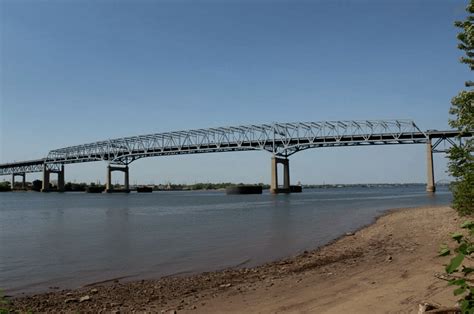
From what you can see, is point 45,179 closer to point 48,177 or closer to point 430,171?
point 48,177

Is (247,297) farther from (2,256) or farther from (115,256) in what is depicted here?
(2,256)

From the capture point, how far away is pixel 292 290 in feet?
31.4

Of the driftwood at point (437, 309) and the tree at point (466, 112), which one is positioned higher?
the tree at point (466, 112)

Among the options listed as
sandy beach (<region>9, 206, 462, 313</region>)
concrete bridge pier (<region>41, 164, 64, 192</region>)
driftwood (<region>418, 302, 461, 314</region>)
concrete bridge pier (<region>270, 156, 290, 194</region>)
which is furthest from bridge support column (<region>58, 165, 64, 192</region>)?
driftwood (<region>418, 302, 461, 314</region>)

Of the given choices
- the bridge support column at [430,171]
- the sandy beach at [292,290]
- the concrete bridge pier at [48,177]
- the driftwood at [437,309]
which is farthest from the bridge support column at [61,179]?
the driftwood at [437,309]

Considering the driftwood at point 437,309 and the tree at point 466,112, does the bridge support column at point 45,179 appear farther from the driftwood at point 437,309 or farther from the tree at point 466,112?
the driftwood at point 437,309

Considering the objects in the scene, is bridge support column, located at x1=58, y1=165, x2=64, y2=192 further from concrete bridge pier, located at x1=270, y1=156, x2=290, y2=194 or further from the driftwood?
the driftwood

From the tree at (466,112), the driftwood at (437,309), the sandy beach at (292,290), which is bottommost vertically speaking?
the sandy beach at (292,290)

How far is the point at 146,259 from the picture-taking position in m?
16.4

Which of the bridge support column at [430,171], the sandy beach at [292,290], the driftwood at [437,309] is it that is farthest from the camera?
the bridge support column at [430,171]

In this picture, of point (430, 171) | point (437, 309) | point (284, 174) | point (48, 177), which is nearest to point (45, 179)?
point (48, 177)

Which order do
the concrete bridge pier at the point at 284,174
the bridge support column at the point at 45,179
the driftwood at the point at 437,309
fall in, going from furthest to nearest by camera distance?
the bridge support column at the point at 45,179
the concrete bridge pier at the point at 284,174
the driftwood at the point at 437,309

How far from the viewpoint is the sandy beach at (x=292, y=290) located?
7.41 meters

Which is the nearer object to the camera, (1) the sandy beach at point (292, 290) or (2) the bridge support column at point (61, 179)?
(1) the sandy beach at point (292, 290)
